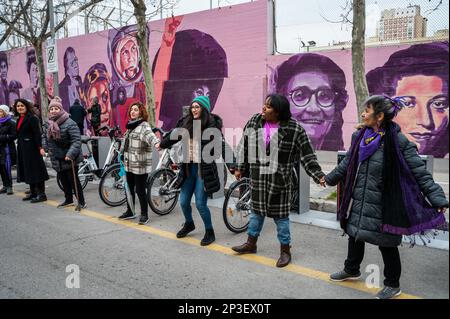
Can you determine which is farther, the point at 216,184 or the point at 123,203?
the point at 123,203

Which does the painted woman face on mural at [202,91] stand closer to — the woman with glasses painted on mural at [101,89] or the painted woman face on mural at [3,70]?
the woman with glasses painted on mural at [101,89]

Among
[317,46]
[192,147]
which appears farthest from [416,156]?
[317,46]

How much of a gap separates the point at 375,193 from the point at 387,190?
4.2 inches

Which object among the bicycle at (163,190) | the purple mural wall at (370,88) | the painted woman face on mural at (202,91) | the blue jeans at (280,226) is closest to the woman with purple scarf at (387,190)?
the blue jeans at (280,226)

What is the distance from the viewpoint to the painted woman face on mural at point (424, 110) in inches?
383

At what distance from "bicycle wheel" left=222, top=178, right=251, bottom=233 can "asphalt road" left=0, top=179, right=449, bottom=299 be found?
165 millimetres

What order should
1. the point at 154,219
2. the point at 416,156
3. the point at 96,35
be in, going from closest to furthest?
the point at 416,156, the point at 154,219, the point at 96,35

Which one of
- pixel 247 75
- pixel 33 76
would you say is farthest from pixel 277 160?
pixel 33 76

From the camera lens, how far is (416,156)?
11.9ft

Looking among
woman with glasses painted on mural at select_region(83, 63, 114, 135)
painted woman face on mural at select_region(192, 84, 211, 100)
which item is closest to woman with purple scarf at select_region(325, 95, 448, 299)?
painted woman face on mural at select_region(192, 84, 211, 100)

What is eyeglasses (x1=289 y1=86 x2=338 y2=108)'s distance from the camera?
11.4m

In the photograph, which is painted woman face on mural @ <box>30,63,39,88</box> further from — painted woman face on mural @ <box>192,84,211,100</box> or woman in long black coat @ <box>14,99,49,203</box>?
woman in long black coat @ <box>14,99,49,203</box>
